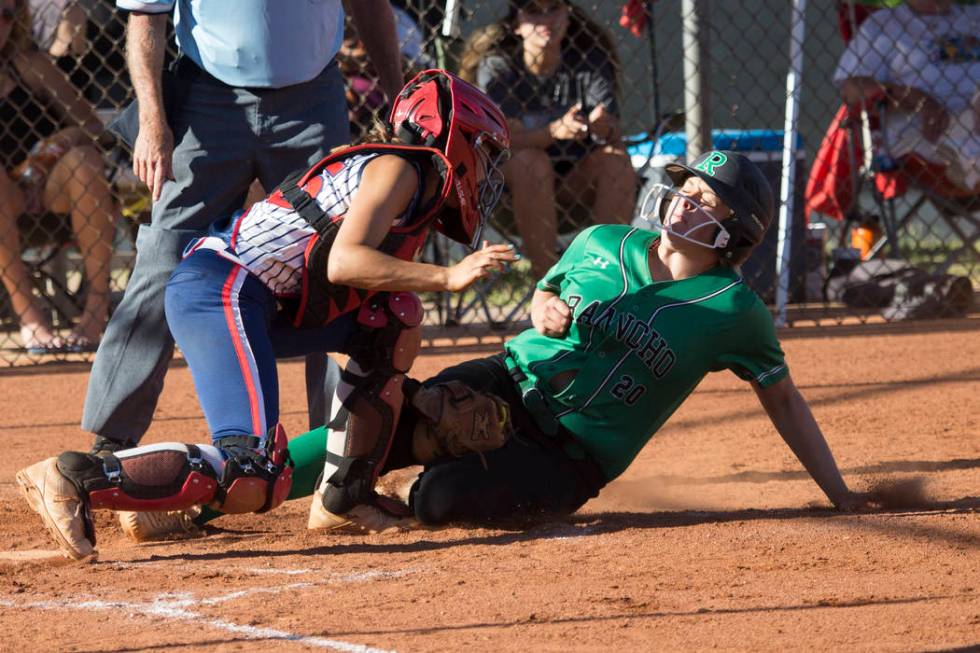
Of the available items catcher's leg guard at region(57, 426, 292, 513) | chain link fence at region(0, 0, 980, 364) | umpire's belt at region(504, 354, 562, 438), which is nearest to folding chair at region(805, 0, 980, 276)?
chain link fence at region(0, 0, 980, 364)

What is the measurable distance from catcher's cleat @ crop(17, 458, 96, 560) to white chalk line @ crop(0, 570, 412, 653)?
0.62ft

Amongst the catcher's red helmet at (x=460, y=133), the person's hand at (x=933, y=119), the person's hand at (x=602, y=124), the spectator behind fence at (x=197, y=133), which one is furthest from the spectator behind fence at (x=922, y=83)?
the catcher's red helmet at (x=460, y=133)

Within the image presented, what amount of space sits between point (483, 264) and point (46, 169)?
15.1 ft

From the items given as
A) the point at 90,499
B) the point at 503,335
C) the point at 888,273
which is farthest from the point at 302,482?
the point at 888,273

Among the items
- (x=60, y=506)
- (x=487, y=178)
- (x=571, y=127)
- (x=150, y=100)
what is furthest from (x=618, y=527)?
(x=571, y=127)

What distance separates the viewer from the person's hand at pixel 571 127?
681cm

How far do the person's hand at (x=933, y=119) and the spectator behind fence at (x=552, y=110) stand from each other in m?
1.81

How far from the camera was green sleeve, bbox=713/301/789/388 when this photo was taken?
3.58m

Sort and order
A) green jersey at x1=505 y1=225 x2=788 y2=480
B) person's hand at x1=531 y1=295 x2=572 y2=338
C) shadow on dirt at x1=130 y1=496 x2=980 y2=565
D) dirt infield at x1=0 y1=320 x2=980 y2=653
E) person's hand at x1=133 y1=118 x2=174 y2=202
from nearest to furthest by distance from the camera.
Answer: dirt infield at x1=0 y1=320 x2=980 y2=653 → shadow on dirt at x1=130 y1=496 x2=980 y2=565 → person's hand at x1=531 y1=295 x2=572 y2=338 → green jersey at x1=505 y1=225 x2=788 y2=480 → person's hand at x1=133 y1=118 x2=174 y2=202

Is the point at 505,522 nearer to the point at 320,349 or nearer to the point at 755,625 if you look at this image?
the point at 320,349

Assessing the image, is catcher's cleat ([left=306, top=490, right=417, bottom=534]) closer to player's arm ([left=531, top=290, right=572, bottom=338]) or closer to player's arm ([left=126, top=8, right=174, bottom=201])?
player's arm ([left=531, top=290, right=572, bottom=338])

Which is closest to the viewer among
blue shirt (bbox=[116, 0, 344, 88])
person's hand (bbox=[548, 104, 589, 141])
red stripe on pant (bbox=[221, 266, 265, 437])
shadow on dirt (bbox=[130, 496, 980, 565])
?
red stripe on pant (bbox=[221, 266, 265, 437])

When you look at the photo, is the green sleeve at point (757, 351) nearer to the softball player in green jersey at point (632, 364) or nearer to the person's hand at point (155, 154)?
the softball player in green jersey at point (632, 364)

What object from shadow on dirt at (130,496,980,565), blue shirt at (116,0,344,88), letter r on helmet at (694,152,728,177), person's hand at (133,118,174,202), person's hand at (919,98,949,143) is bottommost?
shadow on dirt at (130,496,980,565)
